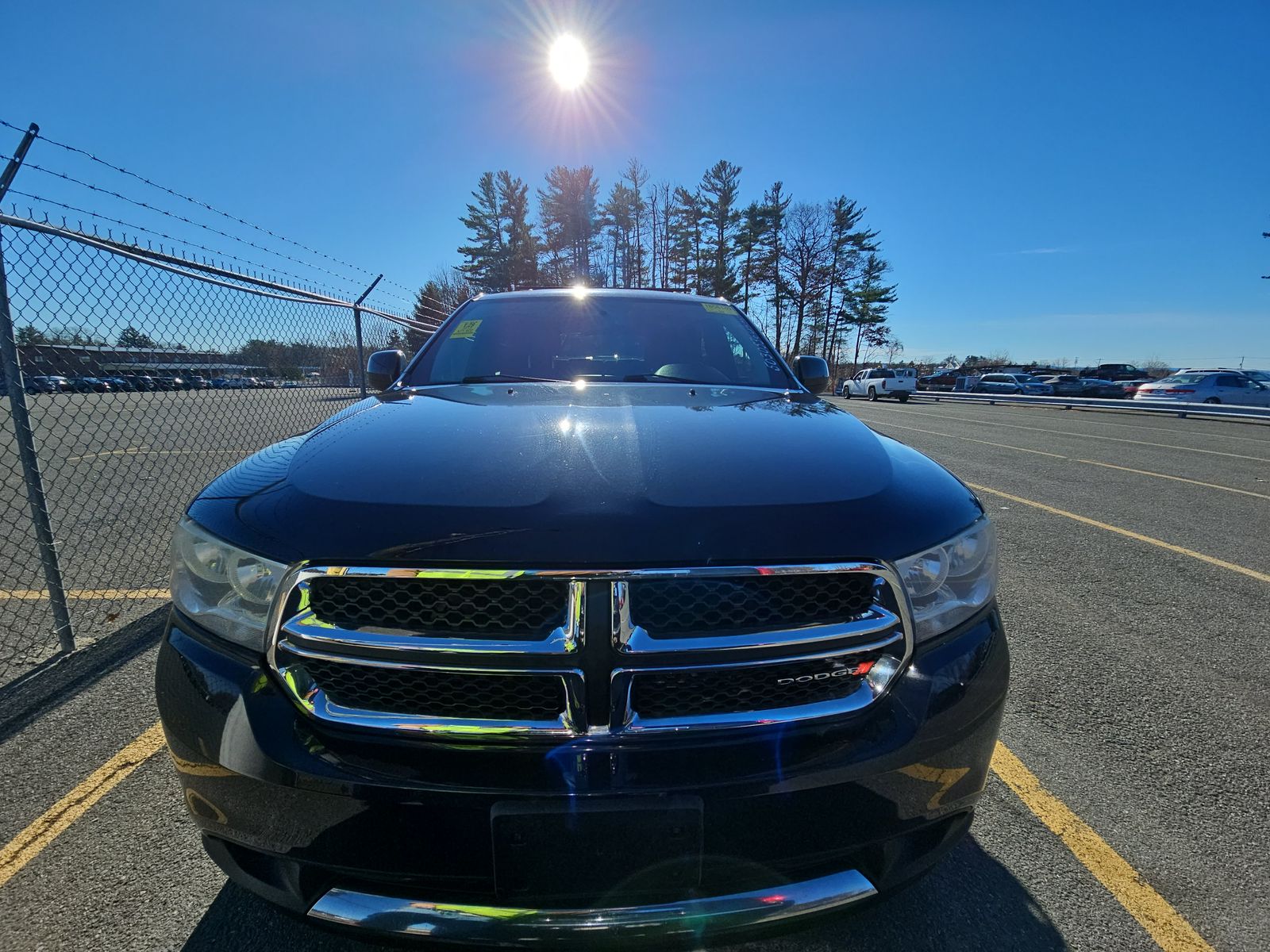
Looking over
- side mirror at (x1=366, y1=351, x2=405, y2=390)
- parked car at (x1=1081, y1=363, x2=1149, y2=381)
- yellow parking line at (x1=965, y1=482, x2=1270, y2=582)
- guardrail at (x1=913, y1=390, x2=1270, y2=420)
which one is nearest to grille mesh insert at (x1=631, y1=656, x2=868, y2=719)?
side mirror at (x1=366, y1=351, x2=405, y2=390)

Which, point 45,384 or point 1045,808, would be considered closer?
point 1045,808

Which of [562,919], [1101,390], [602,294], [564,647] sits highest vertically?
[602,294]

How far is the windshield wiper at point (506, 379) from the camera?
7.78 ft

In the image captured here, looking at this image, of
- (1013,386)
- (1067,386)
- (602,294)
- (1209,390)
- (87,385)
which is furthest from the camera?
(1013,386)

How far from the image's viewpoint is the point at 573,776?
1.11m

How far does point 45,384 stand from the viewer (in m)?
3.79

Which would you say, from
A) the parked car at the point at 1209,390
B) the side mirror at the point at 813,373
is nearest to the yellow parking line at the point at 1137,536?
the side mirror at the point at 813,373

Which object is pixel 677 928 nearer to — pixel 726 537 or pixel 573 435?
pixel 726 537

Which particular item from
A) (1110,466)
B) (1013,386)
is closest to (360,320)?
(1110,466)

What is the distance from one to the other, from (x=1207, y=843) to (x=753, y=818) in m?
1.67

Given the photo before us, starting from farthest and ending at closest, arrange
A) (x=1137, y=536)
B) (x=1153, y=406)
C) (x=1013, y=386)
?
(x=1013, y=386) → (x=1153, y=406) → (x=1137, y=536)

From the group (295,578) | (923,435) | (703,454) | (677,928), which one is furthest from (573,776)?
(923,435)

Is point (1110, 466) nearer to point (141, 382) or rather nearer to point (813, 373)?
point (813, 373)

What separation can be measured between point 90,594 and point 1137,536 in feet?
23.4
